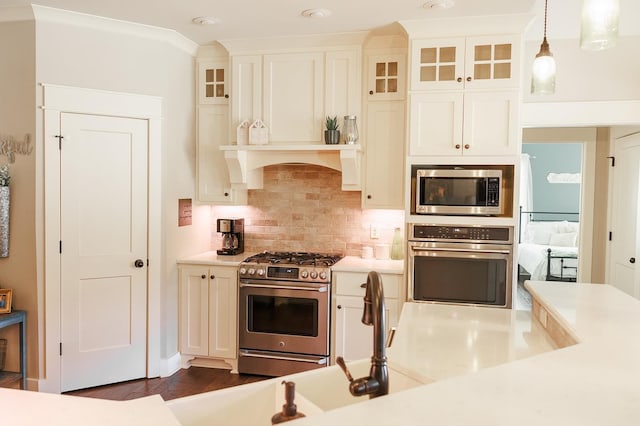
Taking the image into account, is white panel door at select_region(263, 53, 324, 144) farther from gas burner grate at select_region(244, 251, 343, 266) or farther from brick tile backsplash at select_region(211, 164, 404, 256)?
gas burner grate at select_region(244, 251, 343, 266)

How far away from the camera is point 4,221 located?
329 centimetres

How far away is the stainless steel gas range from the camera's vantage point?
11.8 feet

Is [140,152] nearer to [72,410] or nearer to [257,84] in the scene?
[257,84]

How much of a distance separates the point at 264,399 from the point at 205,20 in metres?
2.89

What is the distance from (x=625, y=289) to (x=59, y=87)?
4855 mm

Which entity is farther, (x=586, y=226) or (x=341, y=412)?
(x=586, y=226)

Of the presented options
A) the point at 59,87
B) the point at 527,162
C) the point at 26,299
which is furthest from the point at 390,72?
the point at 527,162

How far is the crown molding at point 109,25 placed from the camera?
3.21 m

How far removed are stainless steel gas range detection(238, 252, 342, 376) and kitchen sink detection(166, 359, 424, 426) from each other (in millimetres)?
1970

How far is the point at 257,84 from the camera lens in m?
3.87

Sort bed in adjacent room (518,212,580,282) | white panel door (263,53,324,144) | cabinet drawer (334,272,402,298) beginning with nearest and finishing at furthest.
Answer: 1. cabinet drawer (334,272,402,298)
2. white panel door (263,53,324,144)
3. bed in adjacent room (518,212,580,282)

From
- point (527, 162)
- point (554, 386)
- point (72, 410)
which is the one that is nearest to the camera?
point (554, 386)

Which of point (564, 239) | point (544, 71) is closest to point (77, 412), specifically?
point (544, 71)

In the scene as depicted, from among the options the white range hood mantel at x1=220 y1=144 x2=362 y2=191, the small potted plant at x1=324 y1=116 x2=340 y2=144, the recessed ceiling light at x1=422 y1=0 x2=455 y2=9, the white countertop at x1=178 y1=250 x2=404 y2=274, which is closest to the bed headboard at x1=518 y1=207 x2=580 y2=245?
the white countertop at x1=178 y1=250 x2=404 y2=274
